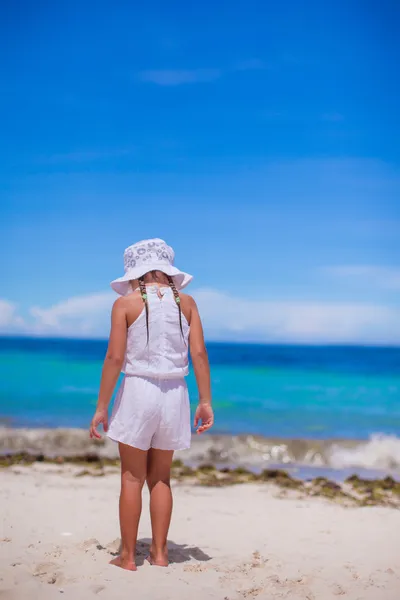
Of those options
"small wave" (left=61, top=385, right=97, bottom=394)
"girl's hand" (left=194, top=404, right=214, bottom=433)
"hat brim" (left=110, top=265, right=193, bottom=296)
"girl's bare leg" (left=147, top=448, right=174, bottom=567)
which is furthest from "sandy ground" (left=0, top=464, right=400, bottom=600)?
"small wave" (left=61, top=385, right=97, bottom=394)

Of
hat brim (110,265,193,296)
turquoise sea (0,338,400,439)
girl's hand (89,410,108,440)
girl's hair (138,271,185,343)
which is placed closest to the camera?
girl's hand (89,410,108,440)

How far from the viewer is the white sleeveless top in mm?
3848

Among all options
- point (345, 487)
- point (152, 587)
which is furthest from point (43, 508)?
point (345, 487)

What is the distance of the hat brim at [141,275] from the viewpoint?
4004 mm

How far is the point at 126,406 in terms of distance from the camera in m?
3.83

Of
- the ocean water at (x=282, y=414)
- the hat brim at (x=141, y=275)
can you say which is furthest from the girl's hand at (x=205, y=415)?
Result: the ocean water at (x=282, y=414)

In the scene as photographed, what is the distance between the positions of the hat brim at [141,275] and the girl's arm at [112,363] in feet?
0.53

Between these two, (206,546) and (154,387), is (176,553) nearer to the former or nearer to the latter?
(206,546)

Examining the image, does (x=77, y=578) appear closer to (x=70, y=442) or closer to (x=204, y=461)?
(x=204, y=461)

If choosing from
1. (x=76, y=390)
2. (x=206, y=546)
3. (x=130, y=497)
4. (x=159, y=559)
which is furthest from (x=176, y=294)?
(x=76, y=390)

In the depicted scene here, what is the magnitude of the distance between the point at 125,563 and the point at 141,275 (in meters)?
1.71

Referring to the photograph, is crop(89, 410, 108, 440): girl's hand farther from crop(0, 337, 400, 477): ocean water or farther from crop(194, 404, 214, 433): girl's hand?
crop(0, 337, 400, 477): ocean water

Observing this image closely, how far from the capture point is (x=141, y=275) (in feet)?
13.1

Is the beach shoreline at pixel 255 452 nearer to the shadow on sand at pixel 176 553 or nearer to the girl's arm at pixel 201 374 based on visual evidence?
the shadow on sand at pixel 176 553
